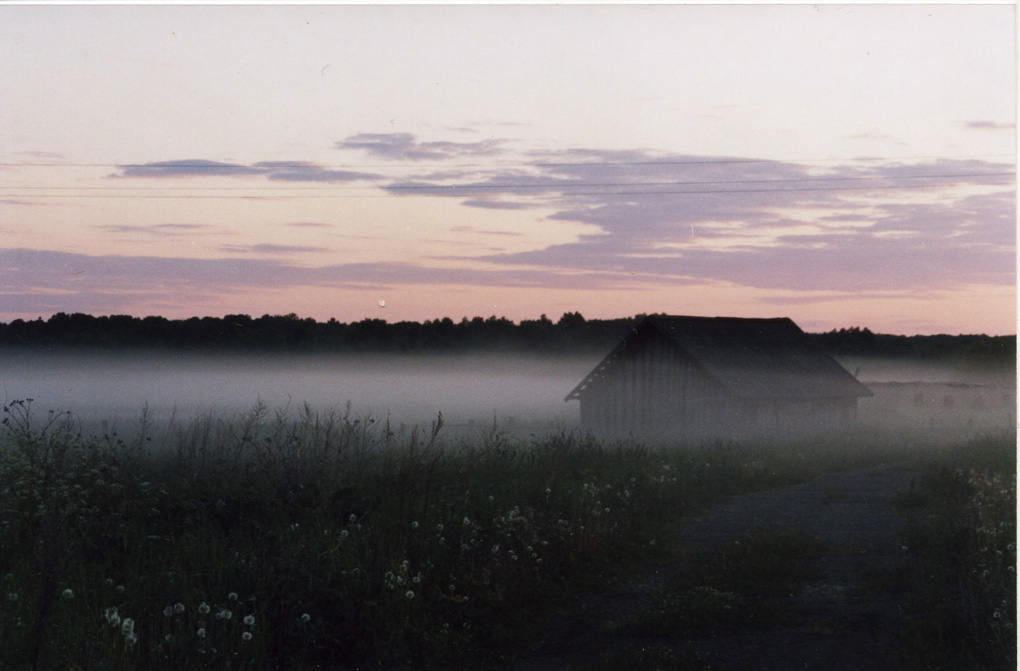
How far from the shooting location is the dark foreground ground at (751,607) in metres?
6.66

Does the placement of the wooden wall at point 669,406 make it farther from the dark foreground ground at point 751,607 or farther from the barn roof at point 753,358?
the dark foreground ground at point 751,607

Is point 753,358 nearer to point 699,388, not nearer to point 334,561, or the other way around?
point 699,388

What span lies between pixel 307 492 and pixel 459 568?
1950mm

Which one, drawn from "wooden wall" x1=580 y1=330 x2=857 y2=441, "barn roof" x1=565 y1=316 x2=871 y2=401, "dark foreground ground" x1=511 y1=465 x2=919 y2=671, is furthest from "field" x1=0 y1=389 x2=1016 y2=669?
"barn roof" x1=565 y1=316 x2=871 y2=401

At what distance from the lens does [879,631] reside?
7.31 metres

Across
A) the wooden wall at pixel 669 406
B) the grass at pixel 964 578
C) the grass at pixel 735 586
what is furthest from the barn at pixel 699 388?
the grass at pixel 735 586

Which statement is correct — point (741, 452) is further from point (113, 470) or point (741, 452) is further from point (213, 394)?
point (213, 394)

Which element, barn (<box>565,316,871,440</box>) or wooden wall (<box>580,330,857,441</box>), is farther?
barn (<box>565,316,871,440</box>)

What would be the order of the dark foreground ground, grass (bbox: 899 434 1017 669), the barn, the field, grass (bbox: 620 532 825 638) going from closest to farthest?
1. the field
2. grass (bbox: 899 434 1017 669)
3. the dark foreground ground
4. grass (bbox: 620 532 825 638)
5. the barn

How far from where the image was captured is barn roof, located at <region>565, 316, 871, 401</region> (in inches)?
1086

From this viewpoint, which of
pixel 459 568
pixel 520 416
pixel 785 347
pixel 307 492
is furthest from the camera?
pixel 520 416

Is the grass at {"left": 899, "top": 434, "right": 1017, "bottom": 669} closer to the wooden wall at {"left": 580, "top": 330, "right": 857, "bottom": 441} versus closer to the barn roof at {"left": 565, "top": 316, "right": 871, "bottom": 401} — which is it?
the wooden wall at {"left": 580, "top": 330, "right": 857, "bottom": 441}

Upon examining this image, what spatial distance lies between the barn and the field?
14122 mm

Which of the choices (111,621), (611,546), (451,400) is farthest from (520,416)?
(111,621)
